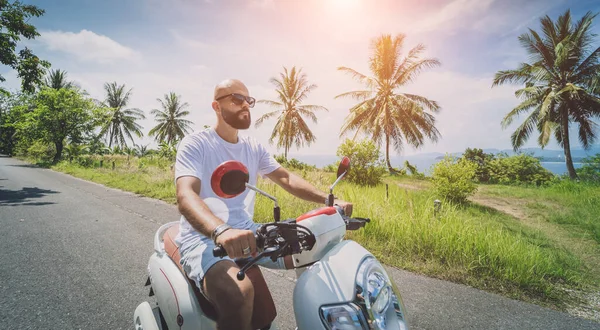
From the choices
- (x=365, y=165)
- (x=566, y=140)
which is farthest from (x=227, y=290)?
(x=566, y=140)

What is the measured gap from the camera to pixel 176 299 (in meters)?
1.33

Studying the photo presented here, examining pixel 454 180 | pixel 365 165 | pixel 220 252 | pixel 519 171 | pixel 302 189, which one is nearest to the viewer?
pixel 220 252

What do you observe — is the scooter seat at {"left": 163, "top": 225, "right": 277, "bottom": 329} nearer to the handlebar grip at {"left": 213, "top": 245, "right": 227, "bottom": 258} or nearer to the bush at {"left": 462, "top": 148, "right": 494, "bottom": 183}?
the handlebar grip at {"left": 213, "top": 245, "right": 227, "bottom": 258}

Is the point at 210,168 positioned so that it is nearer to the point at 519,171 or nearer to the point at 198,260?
the point at 198,260

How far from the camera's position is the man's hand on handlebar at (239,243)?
36.9 inches

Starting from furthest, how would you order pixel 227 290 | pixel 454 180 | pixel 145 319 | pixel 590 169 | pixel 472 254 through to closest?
pixel 590 169, pixel 454 180, pixel 472 254, pixel 145 319, pixel 227 290

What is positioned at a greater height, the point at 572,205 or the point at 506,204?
the point at 572,205

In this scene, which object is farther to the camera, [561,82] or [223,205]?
[561,82]

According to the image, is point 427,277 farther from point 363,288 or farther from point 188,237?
point 188,237

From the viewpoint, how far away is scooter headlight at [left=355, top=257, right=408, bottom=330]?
921 millimetres

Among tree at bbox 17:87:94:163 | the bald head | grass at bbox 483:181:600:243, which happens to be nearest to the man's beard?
the bald head

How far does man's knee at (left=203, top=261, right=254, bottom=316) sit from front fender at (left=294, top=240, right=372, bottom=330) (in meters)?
0.25

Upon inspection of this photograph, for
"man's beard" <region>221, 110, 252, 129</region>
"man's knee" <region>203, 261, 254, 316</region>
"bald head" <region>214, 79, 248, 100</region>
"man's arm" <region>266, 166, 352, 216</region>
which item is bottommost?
"man's knee" <region>203, 261, 254, 316</region>

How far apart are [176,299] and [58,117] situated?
29.8 metres
